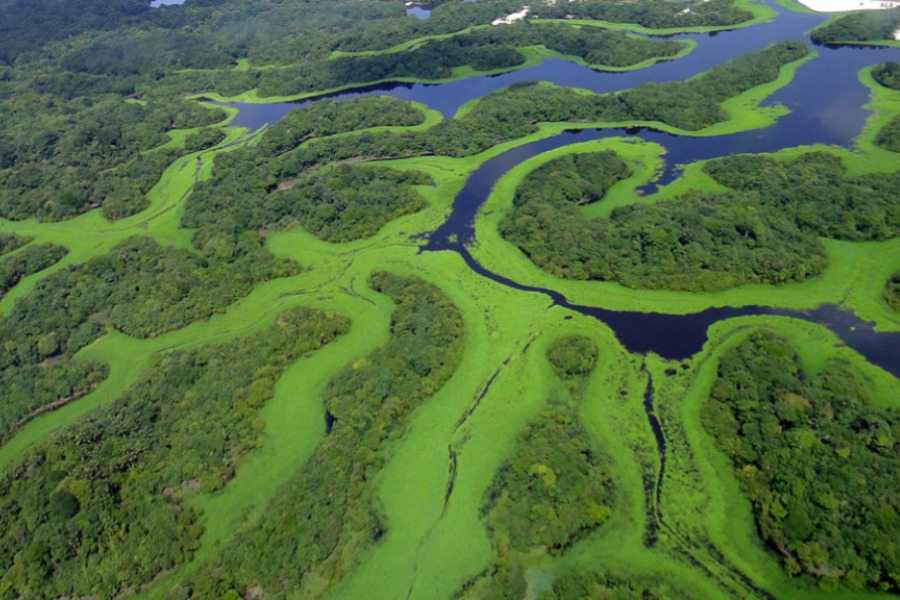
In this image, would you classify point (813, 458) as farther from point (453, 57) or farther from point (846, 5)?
point (846, 5)

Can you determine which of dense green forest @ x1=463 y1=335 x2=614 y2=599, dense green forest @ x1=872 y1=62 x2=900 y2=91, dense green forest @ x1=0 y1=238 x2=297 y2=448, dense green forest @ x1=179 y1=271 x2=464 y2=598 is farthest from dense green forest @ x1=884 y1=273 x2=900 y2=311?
dense green forest @ x1=0 y1=238 x2=297 y2=448

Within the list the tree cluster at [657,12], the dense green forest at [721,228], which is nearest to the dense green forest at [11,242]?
the dense green forest at [721,228]

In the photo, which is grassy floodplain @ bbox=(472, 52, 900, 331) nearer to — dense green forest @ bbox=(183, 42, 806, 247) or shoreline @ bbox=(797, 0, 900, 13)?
dense green forest @ bbox=(183, 42, 806, 247)

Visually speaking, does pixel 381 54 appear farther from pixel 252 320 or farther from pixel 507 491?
pixel 507 491

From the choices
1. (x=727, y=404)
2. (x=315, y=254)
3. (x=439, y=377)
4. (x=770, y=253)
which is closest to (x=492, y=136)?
(x=315, y=254)

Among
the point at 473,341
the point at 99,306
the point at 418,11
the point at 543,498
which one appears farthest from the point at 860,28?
the point at 99,306
